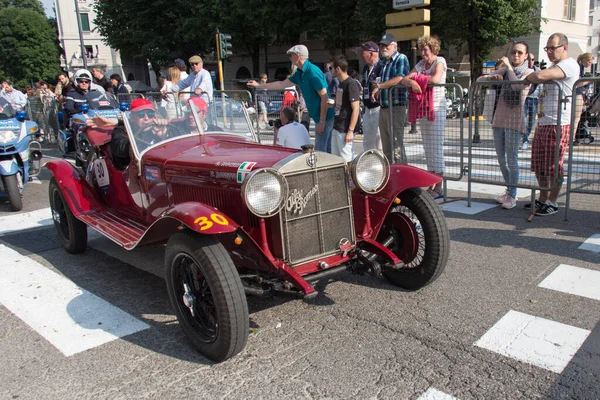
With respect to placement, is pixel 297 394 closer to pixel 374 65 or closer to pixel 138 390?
pixel 138 390

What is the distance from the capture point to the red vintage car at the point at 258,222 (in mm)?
2982

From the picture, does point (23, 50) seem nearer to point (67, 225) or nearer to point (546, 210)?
point (67, 225)

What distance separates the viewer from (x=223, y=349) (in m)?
2.93

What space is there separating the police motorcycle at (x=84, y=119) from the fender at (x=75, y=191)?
0.48m

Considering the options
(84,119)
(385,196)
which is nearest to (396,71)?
(385,196)

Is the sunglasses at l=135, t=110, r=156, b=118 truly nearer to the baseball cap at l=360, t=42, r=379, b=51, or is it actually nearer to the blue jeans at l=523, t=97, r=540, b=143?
the baseball cap at l=360, t=42, r=379, b=51

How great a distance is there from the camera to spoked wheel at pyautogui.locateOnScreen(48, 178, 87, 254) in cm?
505

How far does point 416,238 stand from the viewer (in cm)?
381

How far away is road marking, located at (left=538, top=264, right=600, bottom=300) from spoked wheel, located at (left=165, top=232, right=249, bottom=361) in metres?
2.54

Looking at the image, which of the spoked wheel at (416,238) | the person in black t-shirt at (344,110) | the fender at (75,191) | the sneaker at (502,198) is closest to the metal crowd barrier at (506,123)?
the sneaker at (502,198)

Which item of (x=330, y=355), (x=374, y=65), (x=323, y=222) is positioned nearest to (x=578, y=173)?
(x=374, y=65)

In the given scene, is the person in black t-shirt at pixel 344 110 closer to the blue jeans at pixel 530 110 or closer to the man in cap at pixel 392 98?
the man in cap at pixel 392 98

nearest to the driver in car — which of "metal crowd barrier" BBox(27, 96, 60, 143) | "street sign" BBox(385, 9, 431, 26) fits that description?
"street sign" BBox(385, 9, 431, 26)

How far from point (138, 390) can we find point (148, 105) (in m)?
2.66
